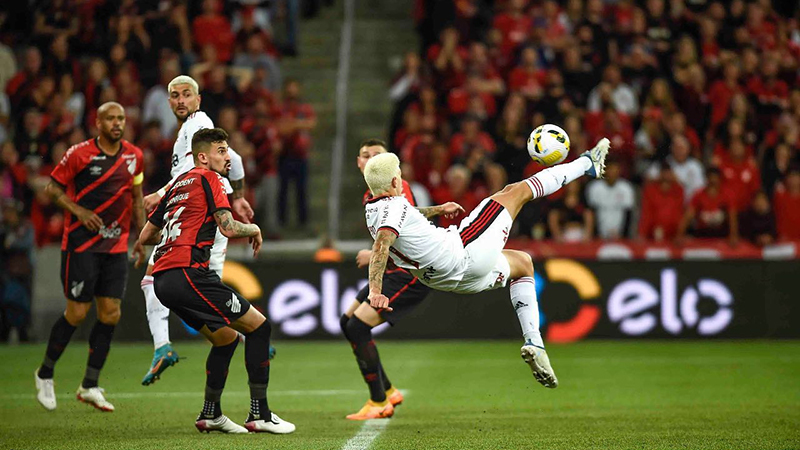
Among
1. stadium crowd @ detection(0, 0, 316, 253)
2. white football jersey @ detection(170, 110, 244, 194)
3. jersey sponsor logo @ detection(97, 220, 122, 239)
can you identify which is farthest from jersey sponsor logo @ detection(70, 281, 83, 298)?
stadium crowd @ detection(0, 0, 316, 253)

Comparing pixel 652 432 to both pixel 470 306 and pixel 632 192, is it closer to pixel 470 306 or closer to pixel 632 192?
pixel 470 306

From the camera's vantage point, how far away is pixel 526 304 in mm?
8883

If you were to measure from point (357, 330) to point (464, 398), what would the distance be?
5.11ft

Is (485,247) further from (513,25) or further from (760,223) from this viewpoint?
(513,25)

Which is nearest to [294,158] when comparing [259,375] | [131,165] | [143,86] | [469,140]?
[469,140]

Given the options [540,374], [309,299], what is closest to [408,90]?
[309,299]

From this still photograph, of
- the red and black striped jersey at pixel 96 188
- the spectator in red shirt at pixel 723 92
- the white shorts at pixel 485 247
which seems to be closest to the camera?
the white shorts at pixel 485 247

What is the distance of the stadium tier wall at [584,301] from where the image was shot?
1571 cm

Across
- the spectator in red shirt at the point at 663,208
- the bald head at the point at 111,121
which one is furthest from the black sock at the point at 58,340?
the spectator in red shirt at the point at 663,208

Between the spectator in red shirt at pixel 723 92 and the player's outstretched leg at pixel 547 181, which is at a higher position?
the spectator in red shirt at pixel 723 92

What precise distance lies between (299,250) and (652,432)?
9.48 meters

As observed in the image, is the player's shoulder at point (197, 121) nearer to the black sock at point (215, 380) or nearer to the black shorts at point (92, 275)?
the black shorts at point (92, 275)

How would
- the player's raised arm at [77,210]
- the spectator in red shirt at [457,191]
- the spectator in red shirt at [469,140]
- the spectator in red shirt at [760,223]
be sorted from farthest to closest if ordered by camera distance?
the spectator in red shirt at [469,140], the spectator in red shirt at [760,223], the spectator in red shirt at [457,191], the player's raised arm at [77,210]

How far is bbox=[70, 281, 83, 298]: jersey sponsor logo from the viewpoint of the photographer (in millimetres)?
10203
